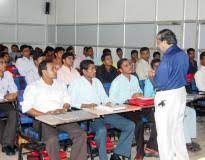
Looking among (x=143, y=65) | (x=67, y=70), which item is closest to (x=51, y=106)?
(x=67, y=70)

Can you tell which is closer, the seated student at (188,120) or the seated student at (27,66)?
the seated student at (188,120)

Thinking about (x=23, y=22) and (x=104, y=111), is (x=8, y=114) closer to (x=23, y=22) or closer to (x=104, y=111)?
(x=104, y=111)

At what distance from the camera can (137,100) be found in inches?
178

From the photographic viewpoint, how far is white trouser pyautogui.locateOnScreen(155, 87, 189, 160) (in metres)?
4.08

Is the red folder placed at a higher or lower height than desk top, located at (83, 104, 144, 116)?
higher

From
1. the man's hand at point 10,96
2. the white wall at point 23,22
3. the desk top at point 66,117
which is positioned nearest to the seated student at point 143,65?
the man's hand at point 10,96

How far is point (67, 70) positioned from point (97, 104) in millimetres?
2151

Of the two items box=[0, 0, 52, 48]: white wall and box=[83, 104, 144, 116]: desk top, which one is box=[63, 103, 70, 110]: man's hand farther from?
box=[0, 0, 52, 48]: white wall

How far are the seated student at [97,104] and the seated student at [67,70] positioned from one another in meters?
1.78

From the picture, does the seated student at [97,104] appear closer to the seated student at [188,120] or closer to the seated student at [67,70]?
Result: the seated student at [188,120]

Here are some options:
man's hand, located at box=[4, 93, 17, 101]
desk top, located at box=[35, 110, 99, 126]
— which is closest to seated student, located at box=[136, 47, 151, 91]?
man's hand, located at box=[4, 93, 17, 101]

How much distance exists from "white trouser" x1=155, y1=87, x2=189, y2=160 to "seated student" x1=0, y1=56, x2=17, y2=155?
1870mm

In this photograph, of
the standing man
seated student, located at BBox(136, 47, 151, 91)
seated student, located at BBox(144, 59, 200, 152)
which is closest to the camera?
the standing man

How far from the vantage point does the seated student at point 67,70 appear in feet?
21.5
